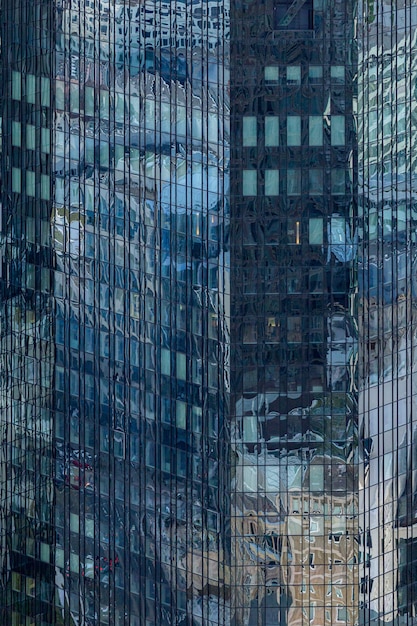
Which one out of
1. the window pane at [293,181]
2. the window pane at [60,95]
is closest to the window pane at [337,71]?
the window pane at [293,181]

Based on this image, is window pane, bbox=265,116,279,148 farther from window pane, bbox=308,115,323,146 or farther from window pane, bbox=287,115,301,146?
window pane, bbox=308,115,323,146

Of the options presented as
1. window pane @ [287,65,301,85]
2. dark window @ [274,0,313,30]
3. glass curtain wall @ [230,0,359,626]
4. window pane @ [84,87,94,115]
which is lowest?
glass curtain wall @ [230,0,359,626]

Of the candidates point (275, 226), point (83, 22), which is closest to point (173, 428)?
point (275, 226)

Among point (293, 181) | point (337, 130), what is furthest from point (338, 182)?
point (337, 130)

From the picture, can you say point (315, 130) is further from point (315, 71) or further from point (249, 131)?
point (249, 131)

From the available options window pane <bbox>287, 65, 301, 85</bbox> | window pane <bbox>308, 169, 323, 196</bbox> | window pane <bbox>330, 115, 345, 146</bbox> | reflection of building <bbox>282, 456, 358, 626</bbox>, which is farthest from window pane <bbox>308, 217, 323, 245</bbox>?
reflection of building <bbox>282, 456, 358, 626</bbox>

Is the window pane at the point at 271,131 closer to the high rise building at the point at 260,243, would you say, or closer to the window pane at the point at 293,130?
the high rise building at the point at 260,243
